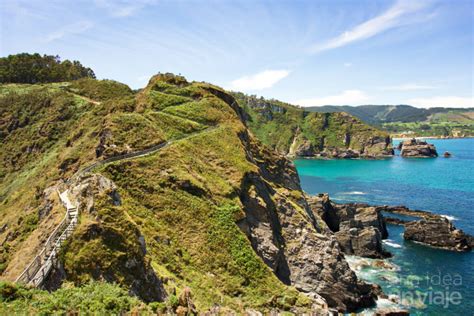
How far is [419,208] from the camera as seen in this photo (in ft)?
363

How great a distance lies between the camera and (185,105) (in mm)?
77062

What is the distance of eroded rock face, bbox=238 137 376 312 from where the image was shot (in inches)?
2040

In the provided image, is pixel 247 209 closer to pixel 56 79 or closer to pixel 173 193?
pixel 173 193

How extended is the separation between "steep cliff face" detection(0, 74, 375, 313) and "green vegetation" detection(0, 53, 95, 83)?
81850 mm

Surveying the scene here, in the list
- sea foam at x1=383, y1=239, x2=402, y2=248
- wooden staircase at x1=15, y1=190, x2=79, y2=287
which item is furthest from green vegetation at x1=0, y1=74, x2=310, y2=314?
sea foam at x1=383, y1=239, x2=402, y2=248

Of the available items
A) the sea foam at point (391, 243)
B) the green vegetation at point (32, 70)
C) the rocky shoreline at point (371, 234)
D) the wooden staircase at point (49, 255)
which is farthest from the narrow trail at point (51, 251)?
the green vegetation at point (32, 70)

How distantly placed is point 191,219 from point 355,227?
4822cm

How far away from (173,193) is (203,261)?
10.8 metres

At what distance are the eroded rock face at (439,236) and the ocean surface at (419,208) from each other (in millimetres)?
2224

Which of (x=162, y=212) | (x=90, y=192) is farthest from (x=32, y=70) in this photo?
(x=90, y=192)

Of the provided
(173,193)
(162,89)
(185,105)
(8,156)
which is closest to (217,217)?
(173,193)

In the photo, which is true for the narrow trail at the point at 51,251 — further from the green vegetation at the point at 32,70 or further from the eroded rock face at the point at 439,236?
the green vegetation at the point at 32,70

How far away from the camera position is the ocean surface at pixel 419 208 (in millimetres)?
56406

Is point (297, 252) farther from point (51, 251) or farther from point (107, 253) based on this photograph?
point (51, 251)
